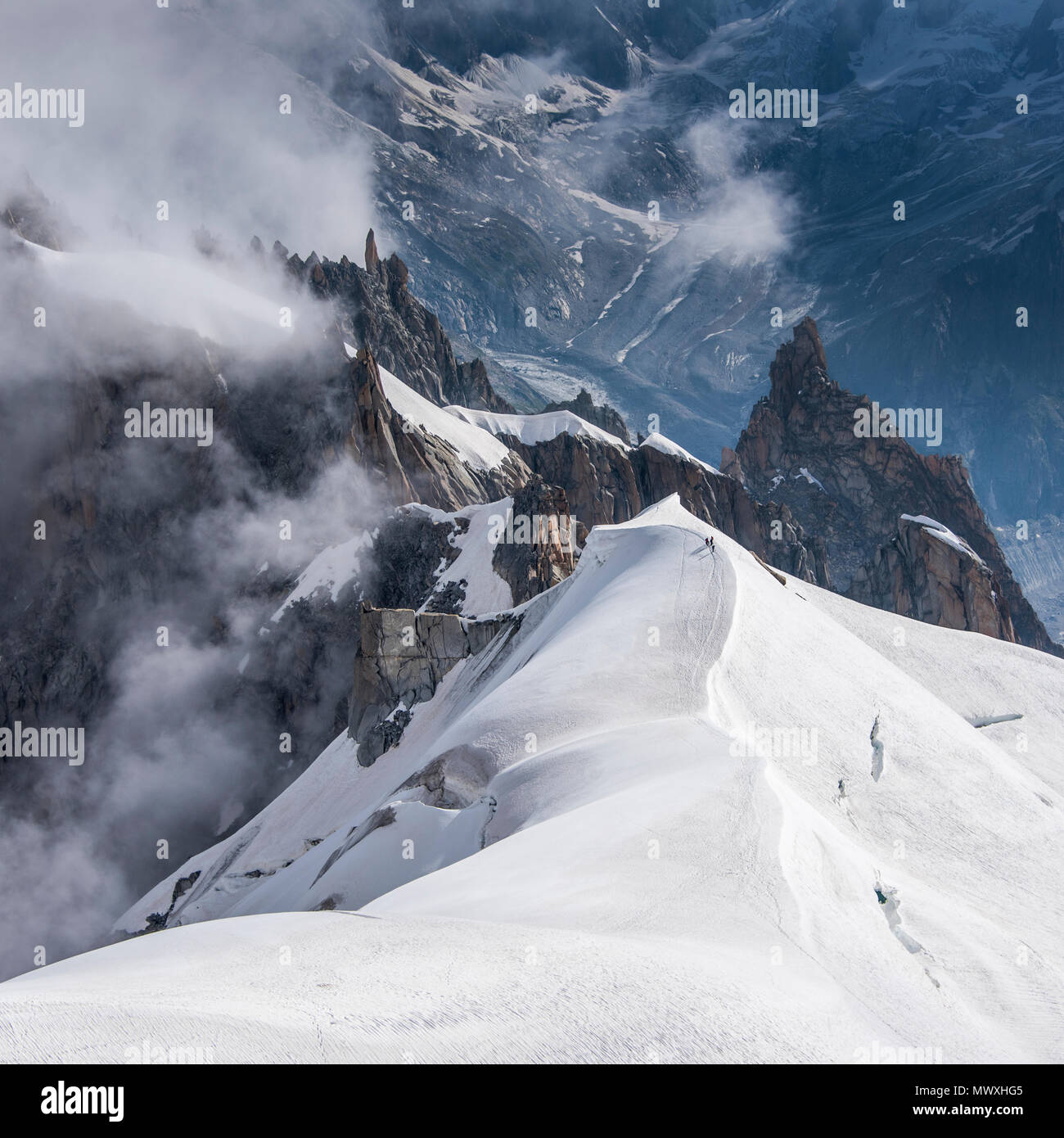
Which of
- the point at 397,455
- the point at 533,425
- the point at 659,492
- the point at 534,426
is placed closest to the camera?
the point at 397,455

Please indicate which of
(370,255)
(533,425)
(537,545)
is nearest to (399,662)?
(537,545)

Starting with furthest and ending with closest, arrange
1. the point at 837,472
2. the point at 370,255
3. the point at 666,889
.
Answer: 1. the point at 837,472
2. the point at 370,255
3. the point at 666,889

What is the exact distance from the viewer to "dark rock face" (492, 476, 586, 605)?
64.0 meters

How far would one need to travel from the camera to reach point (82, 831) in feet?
310

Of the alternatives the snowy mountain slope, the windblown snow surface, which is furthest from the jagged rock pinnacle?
the windblown snow surface

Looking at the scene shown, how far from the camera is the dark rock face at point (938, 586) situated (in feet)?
361

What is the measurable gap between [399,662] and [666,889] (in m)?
40.4

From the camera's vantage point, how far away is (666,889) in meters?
12.0

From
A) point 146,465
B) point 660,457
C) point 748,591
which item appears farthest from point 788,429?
point 748,591

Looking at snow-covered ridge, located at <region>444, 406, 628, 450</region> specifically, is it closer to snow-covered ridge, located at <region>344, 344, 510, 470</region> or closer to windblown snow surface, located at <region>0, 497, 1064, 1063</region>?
snow-covered ridge, located at <region>344, 344, 510, 470</region>

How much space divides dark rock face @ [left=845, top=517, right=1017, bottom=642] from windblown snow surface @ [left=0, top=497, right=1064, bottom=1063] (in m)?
86.4

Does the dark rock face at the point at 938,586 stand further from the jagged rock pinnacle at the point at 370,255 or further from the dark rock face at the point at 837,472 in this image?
the jagged rock pinnacle at the point at 370,255

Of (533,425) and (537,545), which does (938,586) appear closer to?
(533,425)
